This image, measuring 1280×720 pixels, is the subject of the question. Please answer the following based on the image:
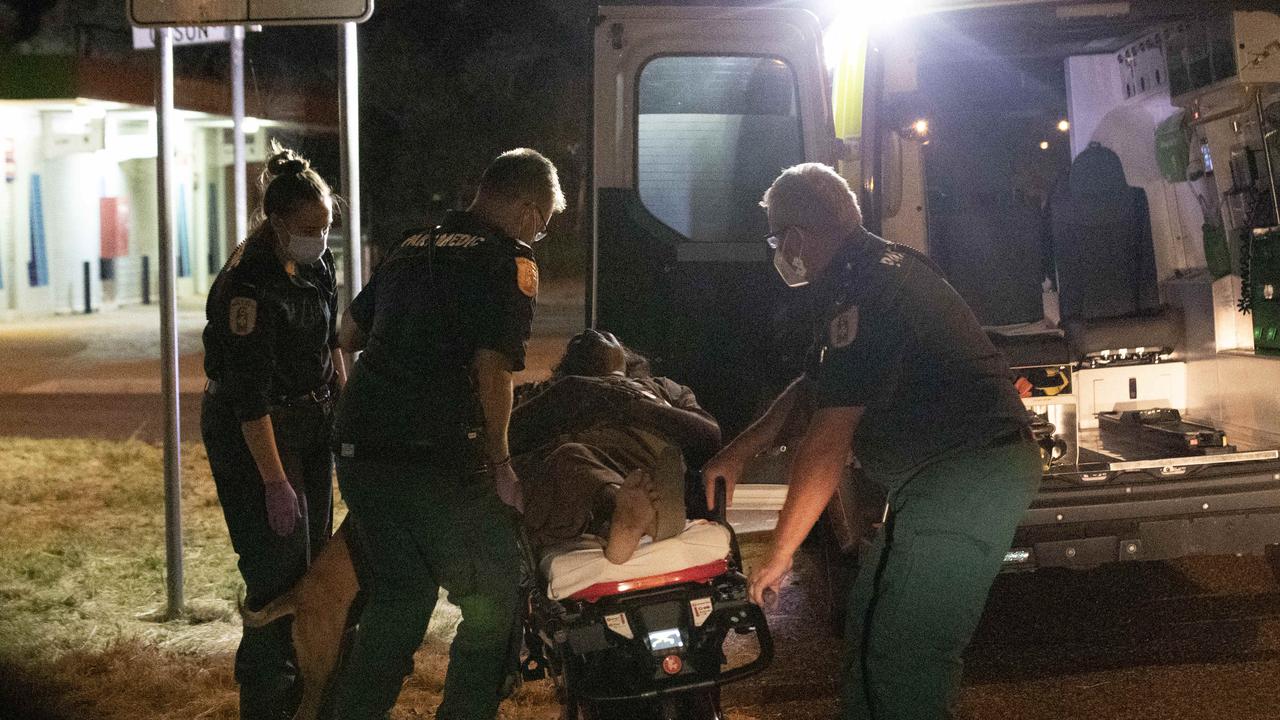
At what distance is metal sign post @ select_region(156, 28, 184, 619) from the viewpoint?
218 inches

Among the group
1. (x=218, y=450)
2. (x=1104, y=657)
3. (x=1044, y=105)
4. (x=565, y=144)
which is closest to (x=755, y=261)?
(x=1104, y=657)

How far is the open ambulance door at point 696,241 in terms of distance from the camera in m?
5.95

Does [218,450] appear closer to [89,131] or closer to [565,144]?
[89,131]

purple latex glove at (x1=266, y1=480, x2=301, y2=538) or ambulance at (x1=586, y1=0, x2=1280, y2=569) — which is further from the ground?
ambulance at (x1=586, y1=0, x2=1280, y2=569)

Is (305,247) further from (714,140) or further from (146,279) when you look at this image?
(146,279)

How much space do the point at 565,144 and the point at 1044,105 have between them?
23416 mm

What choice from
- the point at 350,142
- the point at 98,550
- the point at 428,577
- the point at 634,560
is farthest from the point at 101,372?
the point at 634,560

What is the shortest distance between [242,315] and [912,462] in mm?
1885

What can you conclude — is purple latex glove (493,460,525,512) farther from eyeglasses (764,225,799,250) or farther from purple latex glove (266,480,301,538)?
eyeglasses (764,225,799,250)

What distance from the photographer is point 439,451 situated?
3553mm

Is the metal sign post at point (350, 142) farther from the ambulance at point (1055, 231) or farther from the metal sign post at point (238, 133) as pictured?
the metal sign post at point (238, 133)

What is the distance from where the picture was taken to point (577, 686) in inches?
134

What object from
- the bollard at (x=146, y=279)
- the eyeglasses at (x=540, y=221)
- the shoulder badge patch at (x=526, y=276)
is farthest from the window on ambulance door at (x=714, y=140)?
the bollard at (x=146, y=279)

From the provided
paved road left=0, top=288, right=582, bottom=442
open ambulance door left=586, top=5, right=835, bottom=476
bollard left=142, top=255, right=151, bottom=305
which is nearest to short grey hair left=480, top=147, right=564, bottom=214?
open ambulance door left=586, top=5, right=835, bottom=476
